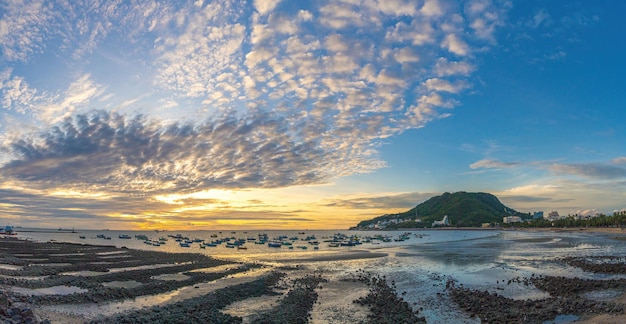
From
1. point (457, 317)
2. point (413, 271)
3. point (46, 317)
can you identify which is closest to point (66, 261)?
point (46, 317)

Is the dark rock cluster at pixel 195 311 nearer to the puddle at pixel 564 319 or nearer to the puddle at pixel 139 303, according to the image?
the puddle at pixel 139 303

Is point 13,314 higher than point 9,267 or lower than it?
higher

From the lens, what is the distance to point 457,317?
23047 mm

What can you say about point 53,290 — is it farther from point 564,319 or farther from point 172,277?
point 564,319

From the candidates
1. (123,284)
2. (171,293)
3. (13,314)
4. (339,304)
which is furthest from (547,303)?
(123,284)

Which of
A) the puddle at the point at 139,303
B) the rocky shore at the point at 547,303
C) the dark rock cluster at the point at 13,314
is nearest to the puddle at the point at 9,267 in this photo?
the puddle at the point at 139,303

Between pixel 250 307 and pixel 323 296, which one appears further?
pixel 323 296

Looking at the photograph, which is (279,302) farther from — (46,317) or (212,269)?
(212,269)

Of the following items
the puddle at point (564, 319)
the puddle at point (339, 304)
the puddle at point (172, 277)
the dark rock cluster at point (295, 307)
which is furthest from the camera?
the puddle at point (172, 277)

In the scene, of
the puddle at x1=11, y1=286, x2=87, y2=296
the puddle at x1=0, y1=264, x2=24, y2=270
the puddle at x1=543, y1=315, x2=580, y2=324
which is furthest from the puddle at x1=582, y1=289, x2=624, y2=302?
the puddle at x1=0, y1=264, x2=24, y2=270

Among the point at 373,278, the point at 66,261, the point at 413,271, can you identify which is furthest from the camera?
the point at 66,261

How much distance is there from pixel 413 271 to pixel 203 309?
96.6ft

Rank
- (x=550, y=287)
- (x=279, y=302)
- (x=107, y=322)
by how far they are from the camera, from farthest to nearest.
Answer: (x=550, y=287)
(x=279, y=302)
(x=107, y=322)

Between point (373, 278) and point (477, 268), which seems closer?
point (373, 278)
